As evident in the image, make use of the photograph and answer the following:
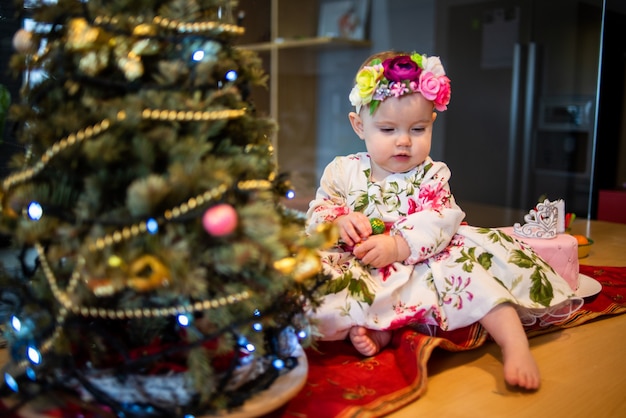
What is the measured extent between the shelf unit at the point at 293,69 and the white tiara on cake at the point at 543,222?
1.78m

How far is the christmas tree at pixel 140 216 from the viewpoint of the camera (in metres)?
0.65

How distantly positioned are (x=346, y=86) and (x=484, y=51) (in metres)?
0.80

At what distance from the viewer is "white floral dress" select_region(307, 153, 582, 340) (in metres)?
1.02

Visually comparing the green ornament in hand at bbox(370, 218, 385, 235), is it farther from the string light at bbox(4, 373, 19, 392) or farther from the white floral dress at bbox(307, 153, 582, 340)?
the string light at bbox(4, 373, 19, 392)

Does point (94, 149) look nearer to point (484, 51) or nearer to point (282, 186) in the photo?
point (282, 186)

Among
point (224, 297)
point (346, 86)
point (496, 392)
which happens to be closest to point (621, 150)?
point (346, 86)

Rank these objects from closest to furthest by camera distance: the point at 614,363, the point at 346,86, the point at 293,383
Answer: the point at 293,383 → the point at 614,363 → the point at 346,86

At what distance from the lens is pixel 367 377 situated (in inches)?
36.4

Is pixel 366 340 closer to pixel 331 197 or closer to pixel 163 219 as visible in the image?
pixel 331 197

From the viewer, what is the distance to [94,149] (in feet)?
2.11

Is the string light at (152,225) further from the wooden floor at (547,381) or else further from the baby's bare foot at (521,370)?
the baby's bare foot at (521,370)

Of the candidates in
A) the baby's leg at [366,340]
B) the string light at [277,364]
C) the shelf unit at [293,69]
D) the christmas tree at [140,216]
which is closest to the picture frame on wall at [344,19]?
the shelf unit at [293,69]

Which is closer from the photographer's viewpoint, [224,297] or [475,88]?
[224,297]

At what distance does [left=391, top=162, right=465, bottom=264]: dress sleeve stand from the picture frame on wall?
228 centimetres
